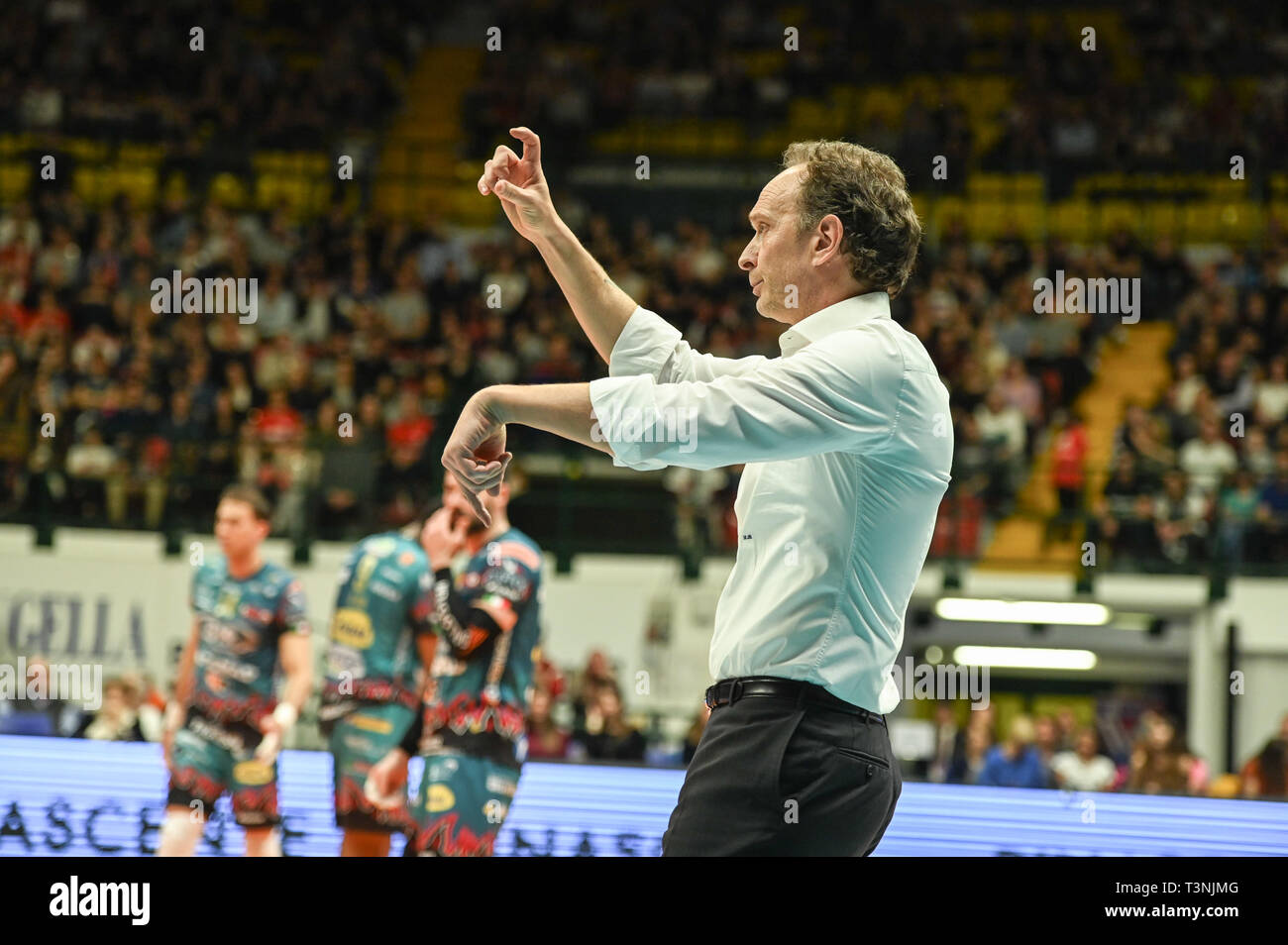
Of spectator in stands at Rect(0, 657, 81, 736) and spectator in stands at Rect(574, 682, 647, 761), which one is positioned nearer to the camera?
spectator in stands at Rect(574, 682, 647, 761)

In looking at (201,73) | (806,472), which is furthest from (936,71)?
(806,472)

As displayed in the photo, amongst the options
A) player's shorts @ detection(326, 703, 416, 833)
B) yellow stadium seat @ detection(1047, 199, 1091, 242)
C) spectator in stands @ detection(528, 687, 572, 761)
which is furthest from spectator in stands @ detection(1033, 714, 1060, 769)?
yellow stadium seat @ detection(1047, 199, 1091, 242)

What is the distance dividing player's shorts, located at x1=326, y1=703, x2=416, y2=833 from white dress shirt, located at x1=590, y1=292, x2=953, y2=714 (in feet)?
13.8

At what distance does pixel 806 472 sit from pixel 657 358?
1.26 ft

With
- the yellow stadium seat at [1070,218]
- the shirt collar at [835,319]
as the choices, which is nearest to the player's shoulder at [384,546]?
the shirt collar at [835,319]

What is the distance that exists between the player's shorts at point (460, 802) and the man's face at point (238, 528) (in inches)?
59.2

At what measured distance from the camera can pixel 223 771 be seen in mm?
6312

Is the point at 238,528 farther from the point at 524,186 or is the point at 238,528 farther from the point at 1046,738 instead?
the point at 1046,738

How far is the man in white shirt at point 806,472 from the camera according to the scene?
2.10m

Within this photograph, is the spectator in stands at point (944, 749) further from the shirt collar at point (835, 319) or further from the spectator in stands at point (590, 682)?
the shirt collar at point (835, 319)

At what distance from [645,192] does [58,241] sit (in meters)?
6.17

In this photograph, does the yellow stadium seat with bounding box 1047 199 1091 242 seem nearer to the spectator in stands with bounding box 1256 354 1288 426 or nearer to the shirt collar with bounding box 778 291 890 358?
the spectator in stands with bounding box 1256 354 1288 426

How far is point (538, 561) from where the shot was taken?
19.2 feet

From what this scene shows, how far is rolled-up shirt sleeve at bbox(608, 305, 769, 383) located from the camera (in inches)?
99.7
